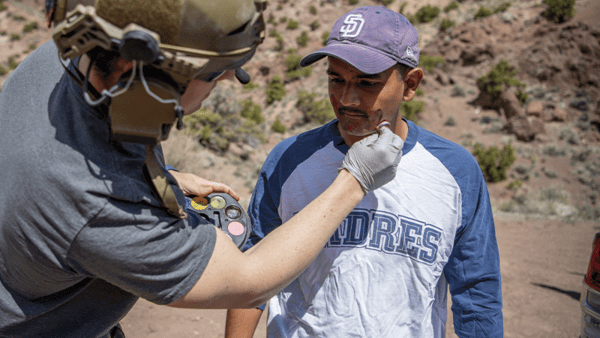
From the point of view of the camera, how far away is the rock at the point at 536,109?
1856 centimetres

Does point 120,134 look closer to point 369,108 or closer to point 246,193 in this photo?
point 369,108

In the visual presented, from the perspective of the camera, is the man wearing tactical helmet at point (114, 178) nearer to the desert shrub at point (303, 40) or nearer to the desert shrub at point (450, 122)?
the desert shrub at point (450, 122)

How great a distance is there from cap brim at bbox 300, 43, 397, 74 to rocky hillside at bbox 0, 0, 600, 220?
8238 millimetres

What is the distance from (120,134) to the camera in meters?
0.91

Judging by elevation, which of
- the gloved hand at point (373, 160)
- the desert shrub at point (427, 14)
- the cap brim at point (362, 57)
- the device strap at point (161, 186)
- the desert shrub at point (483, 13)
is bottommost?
the desert shrub at point (427, 14)

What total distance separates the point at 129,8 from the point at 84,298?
808 mm

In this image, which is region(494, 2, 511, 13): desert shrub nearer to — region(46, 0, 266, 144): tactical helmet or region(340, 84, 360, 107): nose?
region(340, 84, 360, 107): nose

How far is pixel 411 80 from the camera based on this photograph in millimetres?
1835

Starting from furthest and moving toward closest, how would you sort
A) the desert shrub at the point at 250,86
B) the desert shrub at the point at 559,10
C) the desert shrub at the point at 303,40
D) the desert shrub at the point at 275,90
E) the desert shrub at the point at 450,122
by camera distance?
the desert shrub at the point at 303,40 < the desert shrub at the point at 250,86 < the desert shrub at the point at 275,90 < the desert shrub at the point at 559,10 < the desert shrub at the point at 450,122

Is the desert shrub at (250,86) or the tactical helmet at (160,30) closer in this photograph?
the tactical helmet at (160,30)

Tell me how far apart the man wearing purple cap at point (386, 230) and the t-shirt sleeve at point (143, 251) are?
690 millimetres

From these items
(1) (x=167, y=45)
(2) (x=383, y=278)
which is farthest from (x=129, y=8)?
(2) (x=383, y=278)

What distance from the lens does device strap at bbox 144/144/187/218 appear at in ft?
3.19

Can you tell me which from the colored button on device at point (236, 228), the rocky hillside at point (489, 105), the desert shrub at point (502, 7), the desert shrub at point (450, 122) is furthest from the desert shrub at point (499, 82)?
the colored button on device at point (236, 228)
